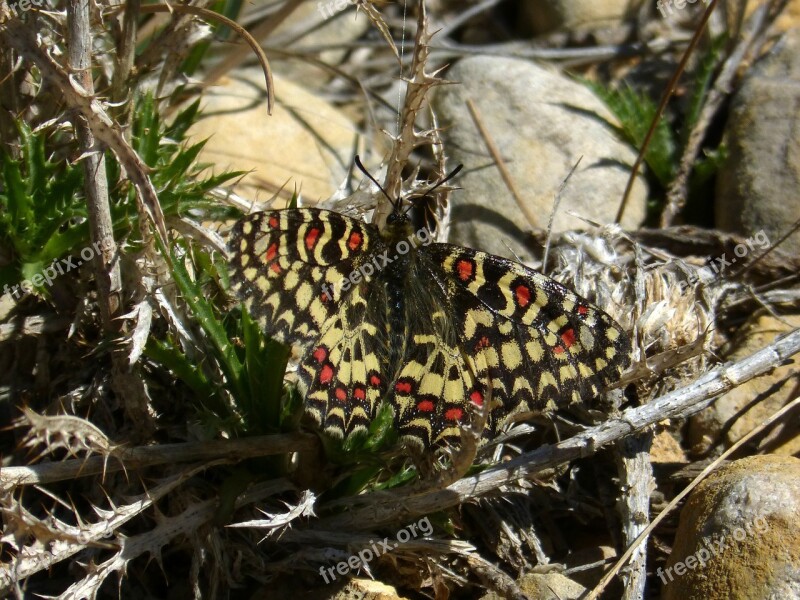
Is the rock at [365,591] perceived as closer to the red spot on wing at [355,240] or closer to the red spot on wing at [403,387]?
the red spot on wing at [403,387]

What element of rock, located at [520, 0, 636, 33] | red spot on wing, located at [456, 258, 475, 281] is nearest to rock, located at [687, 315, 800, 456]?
red spot on wing, located at [456, 258, 475, 281]

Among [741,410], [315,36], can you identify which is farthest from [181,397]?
[315,36]

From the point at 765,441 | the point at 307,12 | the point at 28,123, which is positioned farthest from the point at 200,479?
the point at 307,12

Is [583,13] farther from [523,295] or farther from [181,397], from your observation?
[181,397]

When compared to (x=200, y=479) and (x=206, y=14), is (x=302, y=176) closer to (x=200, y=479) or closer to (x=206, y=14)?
(x=206, y=14)

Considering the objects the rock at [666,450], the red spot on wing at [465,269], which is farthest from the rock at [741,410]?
the red spot on wing at [465,269]

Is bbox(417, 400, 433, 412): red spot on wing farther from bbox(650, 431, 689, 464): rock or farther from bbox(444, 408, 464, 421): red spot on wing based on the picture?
bbox(650, 431, 689, 464): rock

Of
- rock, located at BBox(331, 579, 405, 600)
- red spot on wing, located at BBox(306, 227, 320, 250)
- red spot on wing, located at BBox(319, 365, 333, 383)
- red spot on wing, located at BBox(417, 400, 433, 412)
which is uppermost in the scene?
red spot on wing, located at BBox(306, 227, 320, 250)
